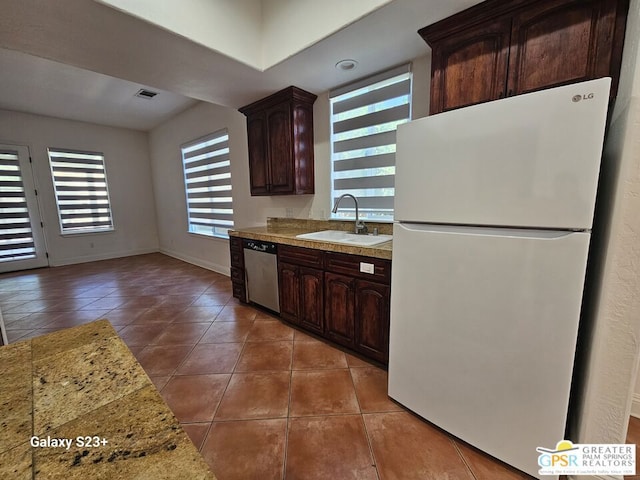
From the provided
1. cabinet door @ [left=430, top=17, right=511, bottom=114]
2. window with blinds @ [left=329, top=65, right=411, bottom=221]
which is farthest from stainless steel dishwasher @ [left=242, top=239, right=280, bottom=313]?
cabinet door @ [left=430, top=17, right=511, bottom=114]

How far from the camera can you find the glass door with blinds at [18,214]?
4773 mm

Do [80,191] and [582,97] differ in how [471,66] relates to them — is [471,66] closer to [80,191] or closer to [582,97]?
[582,97]

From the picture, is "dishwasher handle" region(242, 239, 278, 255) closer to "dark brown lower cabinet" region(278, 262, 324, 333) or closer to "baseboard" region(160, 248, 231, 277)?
"dark brown lower cabinet" region(278, 262, 324, 333)

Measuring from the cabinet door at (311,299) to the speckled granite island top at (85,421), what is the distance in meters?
1.60

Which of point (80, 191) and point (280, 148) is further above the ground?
point (280, 148)

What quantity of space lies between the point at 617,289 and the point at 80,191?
7781 mm

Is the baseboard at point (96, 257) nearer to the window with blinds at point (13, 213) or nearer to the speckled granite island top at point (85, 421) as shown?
the window with blinds at point (13, 213)

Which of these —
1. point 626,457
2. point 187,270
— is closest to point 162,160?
point 187,270

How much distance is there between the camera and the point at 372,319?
6.53 feet

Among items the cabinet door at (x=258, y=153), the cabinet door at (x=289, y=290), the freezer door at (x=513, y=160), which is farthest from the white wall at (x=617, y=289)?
the cabinet door at (x=258, y=153)

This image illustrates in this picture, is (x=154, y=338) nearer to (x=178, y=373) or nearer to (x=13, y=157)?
(x=178, y=373)

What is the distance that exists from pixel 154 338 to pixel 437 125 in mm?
2937

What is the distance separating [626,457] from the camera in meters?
1.16

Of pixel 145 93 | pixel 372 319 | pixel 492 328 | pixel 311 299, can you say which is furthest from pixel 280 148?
pixel 145 93
